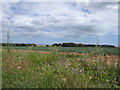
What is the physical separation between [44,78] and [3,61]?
1.93 meters

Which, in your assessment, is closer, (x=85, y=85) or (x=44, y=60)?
(x=85, y=85)

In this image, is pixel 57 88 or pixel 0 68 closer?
pixel 57 88

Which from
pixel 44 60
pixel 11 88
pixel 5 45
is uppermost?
pixel 5 45

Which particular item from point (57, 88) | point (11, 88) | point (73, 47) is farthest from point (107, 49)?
point (11, 88)

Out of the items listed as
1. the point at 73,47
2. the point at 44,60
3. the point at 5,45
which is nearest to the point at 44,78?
the point at 44,60

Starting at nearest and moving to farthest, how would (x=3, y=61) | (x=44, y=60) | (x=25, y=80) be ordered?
(x=25, y=80) < (x=3, y=61) < (x=44, y=60)

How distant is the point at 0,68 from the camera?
4.09 metres

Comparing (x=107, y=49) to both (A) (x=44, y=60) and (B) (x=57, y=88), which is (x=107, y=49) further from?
(B) (x=57, y=88)

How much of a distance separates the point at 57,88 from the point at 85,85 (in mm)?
513

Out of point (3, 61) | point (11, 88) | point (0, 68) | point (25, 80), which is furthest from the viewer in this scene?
point (3, 61)

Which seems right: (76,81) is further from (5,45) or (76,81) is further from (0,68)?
(5,45)

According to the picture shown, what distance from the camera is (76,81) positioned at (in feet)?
9.38

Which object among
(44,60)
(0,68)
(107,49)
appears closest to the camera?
(0,68)

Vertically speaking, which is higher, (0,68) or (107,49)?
(107,49)
